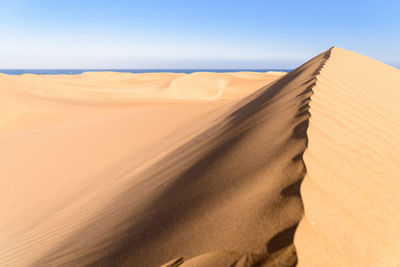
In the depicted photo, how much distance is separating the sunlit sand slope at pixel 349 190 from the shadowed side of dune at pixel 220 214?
0.08 m

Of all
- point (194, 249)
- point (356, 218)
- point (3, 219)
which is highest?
point (356, 218)

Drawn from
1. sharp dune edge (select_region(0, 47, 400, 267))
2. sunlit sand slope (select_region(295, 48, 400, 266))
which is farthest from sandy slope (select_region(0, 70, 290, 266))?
sunlit sand slope (select_region(295, 48, 400, 266))

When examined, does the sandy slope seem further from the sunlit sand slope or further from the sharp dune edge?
the sunlit sand slope

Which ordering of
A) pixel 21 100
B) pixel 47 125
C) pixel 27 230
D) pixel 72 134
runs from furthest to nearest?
pixel 21 100 < pixel 47 125 < pixel 72 134 < pixel 27 230

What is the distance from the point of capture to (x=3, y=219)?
4070 millimetres

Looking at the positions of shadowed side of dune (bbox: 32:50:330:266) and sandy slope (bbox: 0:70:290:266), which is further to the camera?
sandy slope (bbox: 0:70:290:266)

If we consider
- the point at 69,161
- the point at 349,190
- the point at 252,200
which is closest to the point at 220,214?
the point at 252,200

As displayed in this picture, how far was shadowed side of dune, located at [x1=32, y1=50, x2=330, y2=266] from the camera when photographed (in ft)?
4.61

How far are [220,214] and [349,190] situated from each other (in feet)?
2.44

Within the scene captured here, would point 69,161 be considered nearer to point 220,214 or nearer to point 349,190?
point 220,214

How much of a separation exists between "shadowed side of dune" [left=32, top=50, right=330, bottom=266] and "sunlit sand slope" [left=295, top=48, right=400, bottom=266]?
8cm

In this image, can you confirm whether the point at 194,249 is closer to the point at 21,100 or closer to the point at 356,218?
the point at 356,218

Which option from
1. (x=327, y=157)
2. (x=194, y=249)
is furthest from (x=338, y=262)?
(x=327, y=157)

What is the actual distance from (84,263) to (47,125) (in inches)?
334
